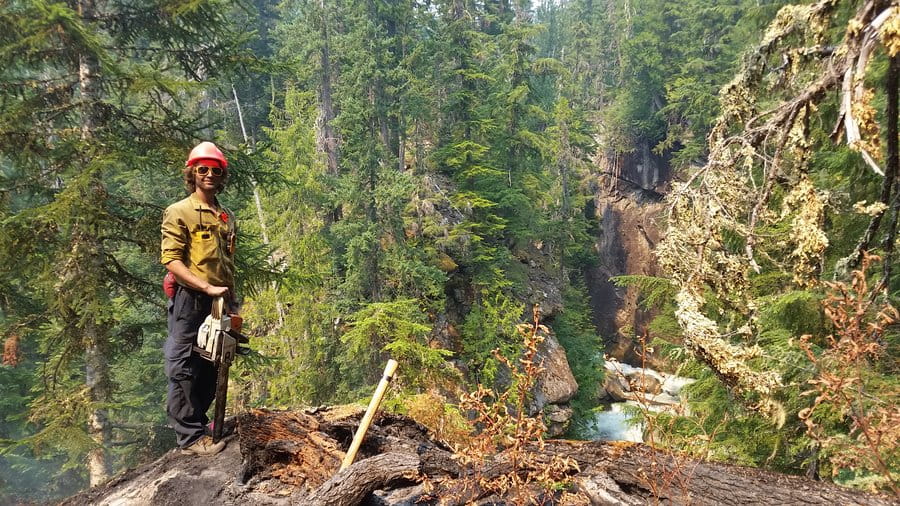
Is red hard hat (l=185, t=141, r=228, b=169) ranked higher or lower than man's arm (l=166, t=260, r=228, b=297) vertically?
higher

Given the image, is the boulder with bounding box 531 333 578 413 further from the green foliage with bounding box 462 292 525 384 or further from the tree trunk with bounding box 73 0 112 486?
the tree trunk with bounding box 73 0 112 486

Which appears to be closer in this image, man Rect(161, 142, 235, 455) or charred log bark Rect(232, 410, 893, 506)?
charred log bark Rect(232, 410, 893, 506)

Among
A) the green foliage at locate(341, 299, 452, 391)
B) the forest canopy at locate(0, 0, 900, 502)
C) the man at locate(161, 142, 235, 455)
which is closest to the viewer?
the forest canopy at locate(0, 0, 900, 502)

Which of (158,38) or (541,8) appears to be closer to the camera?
(158,38)

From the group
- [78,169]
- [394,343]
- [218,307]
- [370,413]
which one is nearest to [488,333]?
[394,343]

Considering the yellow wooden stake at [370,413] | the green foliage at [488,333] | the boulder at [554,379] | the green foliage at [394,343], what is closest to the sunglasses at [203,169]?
the yellow wooden stake at [370,413]

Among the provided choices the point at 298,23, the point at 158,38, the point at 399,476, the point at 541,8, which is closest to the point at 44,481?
the point at 158,38

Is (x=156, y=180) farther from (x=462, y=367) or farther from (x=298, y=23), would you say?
(x=462, y=367)

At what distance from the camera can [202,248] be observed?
136 inches

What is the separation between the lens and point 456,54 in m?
20.6

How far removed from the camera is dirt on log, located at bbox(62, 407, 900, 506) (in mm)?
2645

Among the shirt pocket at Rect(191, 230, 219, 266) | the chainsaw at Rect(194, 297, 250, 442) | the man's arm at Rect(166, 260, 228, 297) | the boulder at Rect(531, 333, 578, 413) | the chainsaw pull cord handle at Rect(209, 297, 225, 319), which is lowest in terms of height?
the boulder at Rect(531, 333, 578, 413)

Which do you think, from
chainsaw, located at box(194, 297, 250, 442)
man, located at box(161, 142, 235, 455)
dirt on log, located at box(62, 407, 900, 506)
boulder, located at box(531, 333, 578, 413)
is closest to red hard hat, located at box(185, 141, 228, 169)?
man, located at box(161, 142, 235, 455)

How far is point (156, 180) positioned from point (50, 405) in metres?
15.7
